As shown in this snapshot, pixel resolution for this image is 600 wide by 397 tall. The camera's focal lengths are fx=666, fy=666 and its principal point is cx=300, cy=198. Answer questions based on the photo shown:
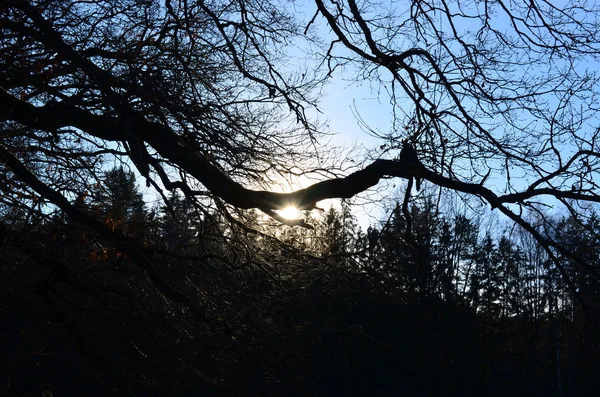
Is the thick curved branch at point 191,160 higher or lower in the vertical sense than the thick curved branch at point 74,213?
higher

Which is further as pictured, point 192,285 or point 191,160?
point 192,285

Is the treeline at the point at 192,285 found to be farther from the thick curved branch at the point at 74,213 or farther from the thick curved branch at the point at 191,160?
the thick curved branch at the point at 191,160

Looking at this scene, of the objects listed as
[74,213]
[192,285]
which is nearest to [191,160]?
[74,213]

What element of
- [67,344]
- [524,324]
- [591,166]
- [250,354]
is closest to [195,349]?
[250,354]

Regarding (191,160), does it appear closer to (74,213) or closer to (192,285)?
(74,213)

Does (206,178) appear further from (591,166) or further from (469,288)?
(469,288)

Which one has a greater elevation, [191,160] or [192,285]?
[191,160]

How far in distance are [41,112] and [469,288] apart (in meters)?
29.0

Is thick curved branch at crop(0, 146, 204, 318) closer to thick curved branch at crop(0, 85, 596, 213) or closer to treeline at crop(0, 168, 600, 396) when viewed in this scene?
treeline at crop(0, 168, 600, 396)

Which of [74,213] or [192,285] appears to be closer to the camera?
[74,213]

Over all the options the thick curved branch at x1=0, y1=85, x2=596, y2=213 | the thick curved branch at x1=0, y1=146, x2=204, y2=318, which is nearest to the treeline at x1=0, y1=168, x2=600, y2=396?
the thick curved branch at x1=0, y1=146, x2=204, y2=318

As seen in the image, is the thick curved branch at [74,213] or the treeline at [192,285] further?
the treeline at [192,285]

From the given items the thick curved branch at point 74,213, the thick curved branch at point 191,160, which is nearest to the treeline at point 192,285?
the thick curved branch at point 74,213

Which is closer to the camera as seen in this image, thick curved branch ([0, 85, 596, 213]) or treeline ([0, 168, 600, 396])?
thick curved branch ([0, 85, 596, 213])
